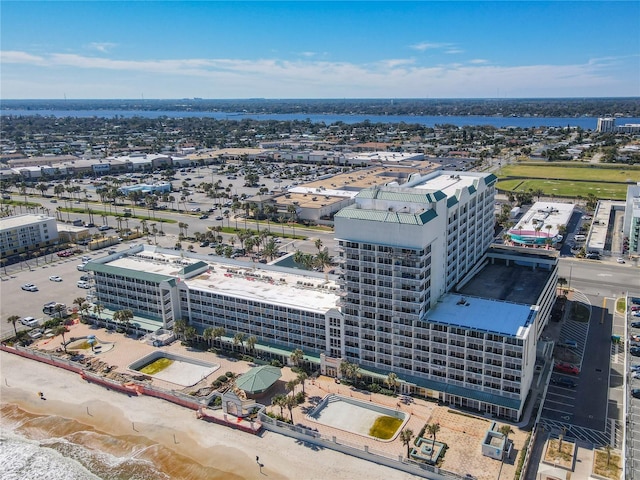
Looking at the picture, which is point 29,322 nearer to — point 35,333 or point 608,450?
point 35,333

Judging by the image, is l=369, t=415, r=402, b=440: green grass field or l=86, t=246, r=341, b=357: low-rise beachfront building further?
l=86, t=246, r=341, b=357: low-rise beachfront building

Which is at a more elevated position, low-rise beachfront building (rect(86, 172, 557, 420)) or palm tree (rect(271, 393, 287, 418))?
low-rise beachfront building (rect(86, 172, 557, 420))

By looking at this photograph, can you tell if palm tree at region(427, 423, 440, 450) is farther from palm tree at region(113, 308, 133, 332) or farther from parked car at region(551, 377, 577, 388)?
palm tree at region(113, 308, 133, 332)

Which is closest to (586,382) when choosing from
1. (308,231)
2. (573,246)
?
(573,246)

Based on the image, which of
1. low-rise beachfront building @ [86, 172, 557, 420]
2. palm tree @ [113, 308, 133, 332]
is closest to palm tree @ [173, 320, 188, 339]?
low-rise beachfront building @ [86, 172, 557, 420]

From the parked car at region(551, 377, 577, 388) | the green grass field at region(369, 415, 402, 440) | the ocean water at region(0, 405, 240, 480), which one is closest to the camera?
the ocean water at region(0, 405, 240, 480)
